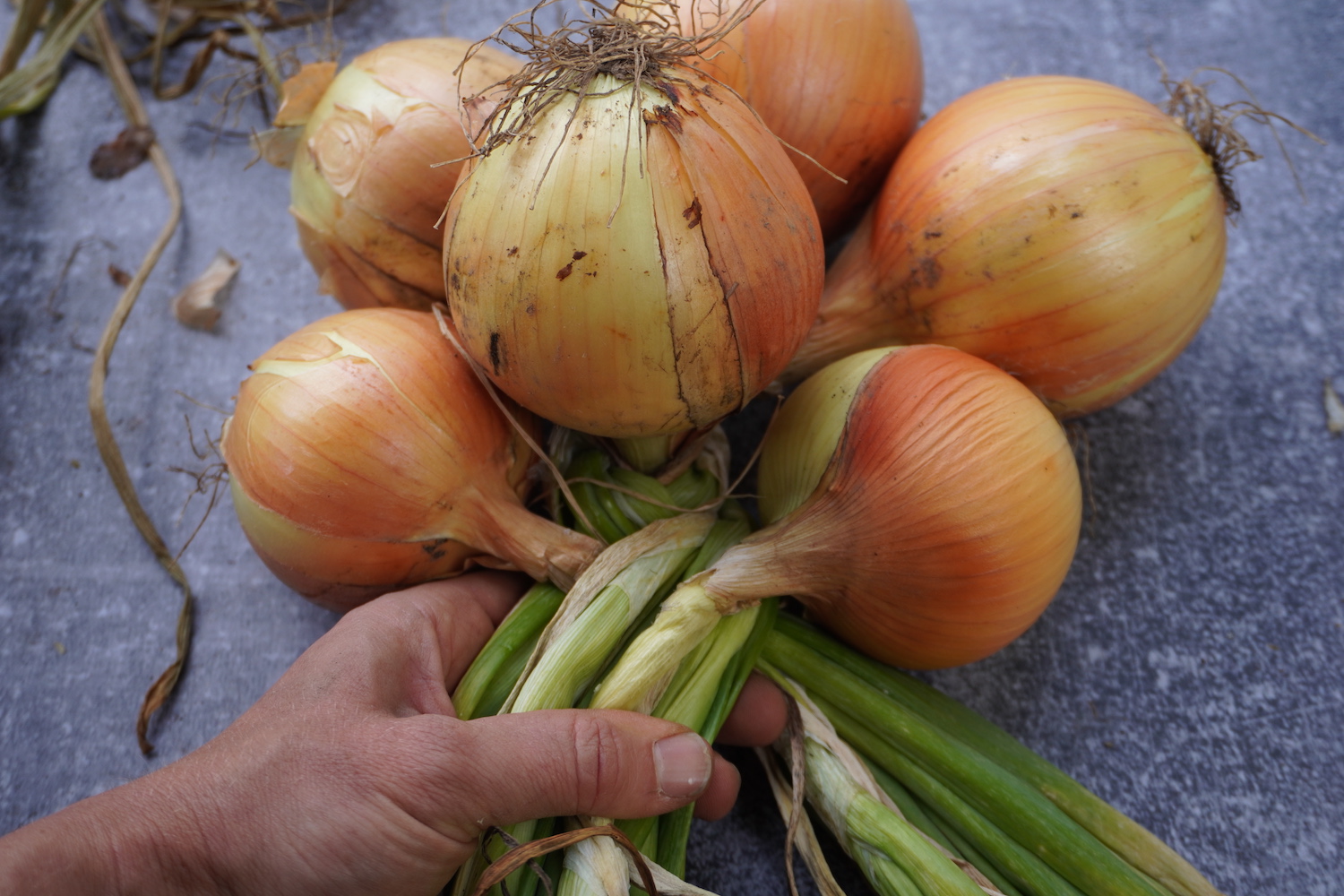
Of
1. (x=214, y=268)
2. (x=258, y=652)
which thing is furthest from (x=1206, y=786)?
(x=214, y=268)

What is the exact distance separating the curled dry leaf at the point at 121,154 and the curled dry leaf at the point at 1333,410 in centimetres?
186

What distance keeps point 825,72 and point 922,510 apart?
19.2 inches

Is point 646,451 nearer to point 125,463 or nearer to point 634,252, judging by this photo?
point 634,252

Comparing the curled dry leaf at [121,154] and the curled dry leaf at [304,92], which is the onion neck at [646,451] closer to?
the curled dry leaf at [304,92]

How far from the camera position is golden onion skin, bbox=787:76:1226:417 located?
0.83 metres

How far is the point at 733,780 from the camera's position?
899 millimetres

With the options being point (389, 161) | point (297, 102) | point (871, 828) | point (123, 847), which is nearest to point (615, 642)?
point (871, 828)

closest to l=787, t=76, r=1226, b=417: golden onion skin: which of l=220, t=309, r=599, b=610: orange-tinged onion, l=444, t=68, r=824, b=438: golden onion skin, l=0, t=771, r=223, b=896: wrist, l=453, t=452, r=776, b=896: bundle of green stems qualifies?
l=444, t=68, r=824, b=438: golden onion skin

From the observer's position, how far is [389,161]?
2.90 feet

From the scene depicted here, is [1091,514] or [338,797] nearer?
[338,797]

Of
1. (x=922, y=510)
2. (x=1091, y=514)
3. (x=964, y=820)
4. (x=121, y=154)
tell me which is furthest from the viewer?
(x=121, y=154)

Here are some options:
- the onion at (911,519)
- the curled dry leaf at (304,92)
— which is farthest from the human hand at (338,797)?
the curled dry leaf at (304,92)

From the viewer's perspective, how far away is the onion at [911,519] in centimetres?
76

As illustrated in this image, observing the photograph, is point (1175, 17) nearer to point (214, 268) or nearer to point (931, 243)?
point (931, 243)
